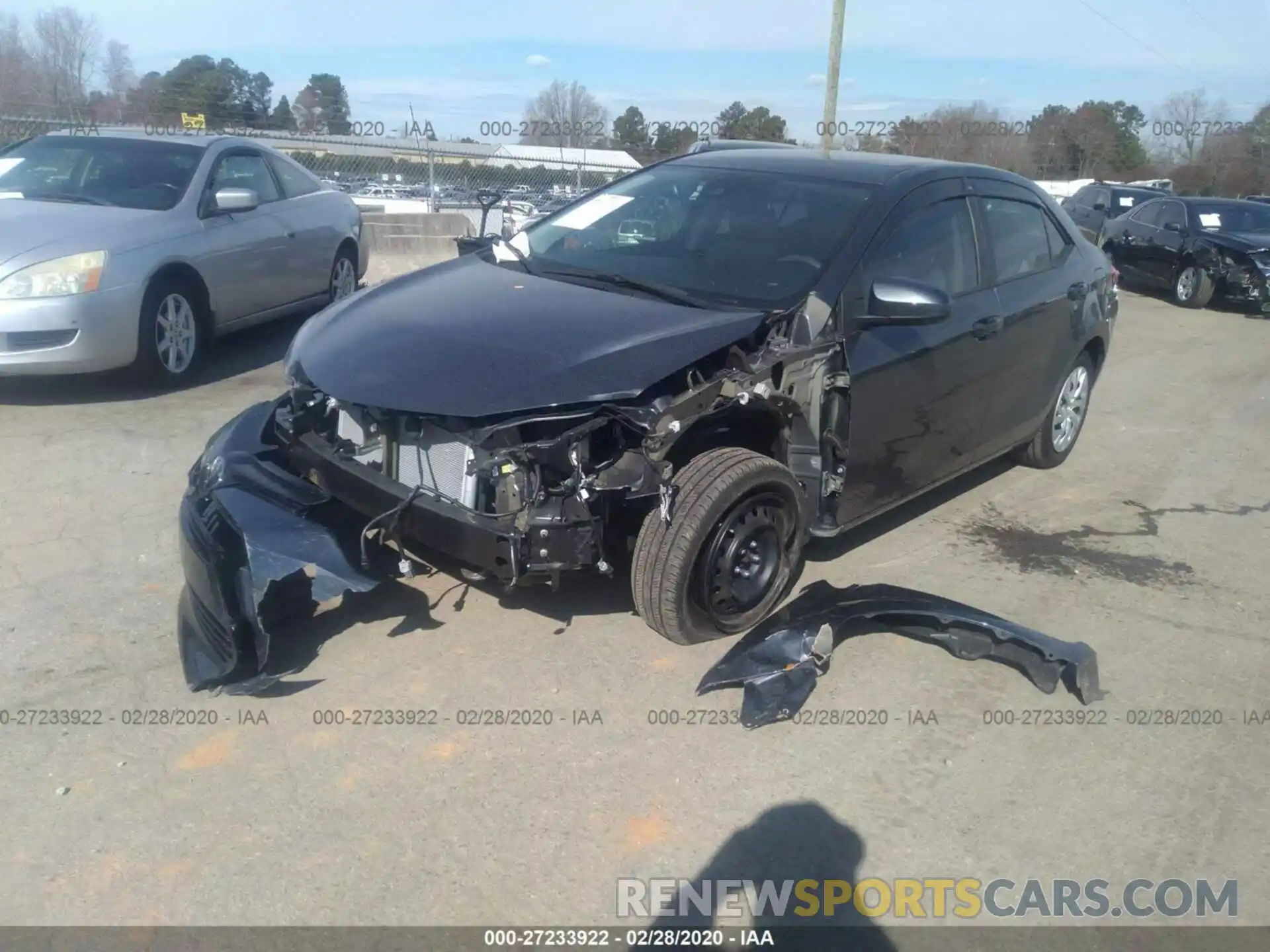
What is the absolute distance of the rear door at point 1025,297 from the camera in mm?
5086

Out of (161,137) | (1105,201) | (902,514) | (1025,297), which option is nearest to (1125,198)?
(1105,201)

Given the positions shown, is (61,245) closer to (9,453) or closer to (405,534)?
(9,453)

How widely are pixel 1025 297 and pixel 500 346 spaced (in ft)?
9.33

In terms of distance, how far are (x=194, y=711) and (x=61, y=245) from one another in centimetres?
393

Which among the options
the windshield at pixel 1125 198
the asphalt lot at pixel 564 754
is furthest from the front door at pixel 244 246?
the windshield at pixel 1125 198

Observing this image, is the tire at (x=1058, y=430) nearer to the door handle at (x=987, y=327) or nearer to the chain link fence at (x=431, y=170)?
the door handle at (x=987, y=327)

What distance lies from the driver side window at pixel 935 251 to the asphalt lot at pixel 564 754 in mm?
1256

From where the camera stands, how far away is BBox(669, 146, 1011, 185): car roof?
4.71m

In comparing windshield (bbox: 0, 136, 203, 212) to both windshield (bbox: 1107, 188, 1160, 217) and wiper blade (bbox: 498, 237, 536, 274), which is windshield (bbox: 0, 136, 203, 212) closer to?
wiper blade (bbox: 498, 237, 536, 274)

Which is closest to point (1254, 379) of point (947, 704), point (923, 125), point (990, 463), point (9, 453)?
point (990, 463)

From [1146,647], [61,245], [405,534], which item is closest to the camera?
[405,534]

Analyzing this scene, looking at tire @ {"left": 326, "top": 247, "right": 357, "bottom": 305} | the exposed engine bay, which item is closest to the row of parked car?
tire @ {"left": 326, "top": 247, "right": 357, "bottom": 305}

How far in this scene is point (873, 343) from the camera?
4219 mm

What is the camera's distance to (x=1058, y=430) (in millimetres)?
6207
